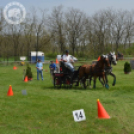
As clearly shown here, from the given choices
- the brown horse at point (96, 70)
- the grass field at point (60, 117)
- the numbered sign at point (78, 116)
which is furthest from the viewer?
the brown horse at point (96, 70)

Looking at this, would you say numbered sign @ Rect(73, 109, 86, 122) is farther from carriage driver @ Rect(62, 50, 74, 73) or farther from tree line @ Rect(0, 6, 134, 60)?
tree line @ Rect(0, 6, 134, 60)

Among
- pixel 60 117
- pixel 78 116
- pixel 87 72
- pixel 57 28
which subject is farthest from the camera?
pixel 57 28

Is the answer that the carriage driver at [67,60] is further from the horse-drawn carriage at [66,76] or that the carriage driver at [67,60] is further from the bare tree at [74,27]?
the bare tree at [74,27]

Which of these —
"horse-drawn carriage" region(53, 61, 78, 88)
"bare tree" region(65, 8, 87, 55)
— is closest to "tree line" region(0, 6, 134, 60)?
"bare tree" region(65, 8, 87, 55)

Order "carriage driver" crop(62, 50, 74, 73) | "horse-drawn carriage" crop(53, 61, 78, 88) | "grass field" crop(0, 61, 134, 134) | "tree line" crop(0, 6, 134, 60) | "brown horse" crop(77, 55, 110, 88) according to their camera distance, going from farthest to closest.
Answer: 1. "tree line" crop(0, 6, 134, 60)
2. "horse-drawn carriage" crop(53, 61, 78, 88)
3. "carriage driver" crop(62, 50, 74, 73)
4. "brown horse" crop(77, 55, 110, 88)
5. "grass field" crop(0, 61, 134, 134)

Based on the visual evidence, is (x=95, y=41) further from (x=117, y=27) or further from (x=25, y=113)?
(x=25, y=113)

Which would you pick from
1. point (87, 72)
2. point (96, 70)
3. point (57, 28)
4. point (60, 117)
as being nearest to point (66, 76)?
point (87, 72)

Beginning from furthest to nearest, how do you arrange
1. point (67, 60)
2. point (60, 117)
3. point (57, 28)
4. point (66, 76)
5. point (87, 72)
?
1. point (57, 28)
2. point (66, 76)
3. point (87, 72)
4. point (67, 60)
5. point (60, 117)

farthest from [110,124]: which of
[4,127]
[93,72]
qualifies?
[93,72]

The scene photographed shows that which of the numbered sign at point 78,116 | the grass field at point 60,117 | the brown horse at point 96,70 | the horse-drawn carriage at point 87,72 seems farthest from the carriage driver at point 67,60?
the numbered sign at point 78,116

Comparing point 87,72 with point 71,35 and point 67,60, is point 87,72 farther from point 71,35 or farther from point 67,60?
point 71,35

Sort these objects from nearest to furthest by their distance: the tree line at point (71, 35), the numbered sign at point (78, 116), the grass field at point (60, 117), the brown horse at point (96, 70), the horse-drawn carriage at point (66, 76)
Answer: the grass field at point (60, 117)
the numbered sign at point (78, 116)
the brown horse at point (96, 70)
the horse-drawn carriage at point (66, 76)
the tree line at point (71, 35)

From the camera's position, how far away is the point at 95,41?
58.8 metres

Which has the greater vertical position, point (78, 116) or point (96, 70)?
point (96, 70)
